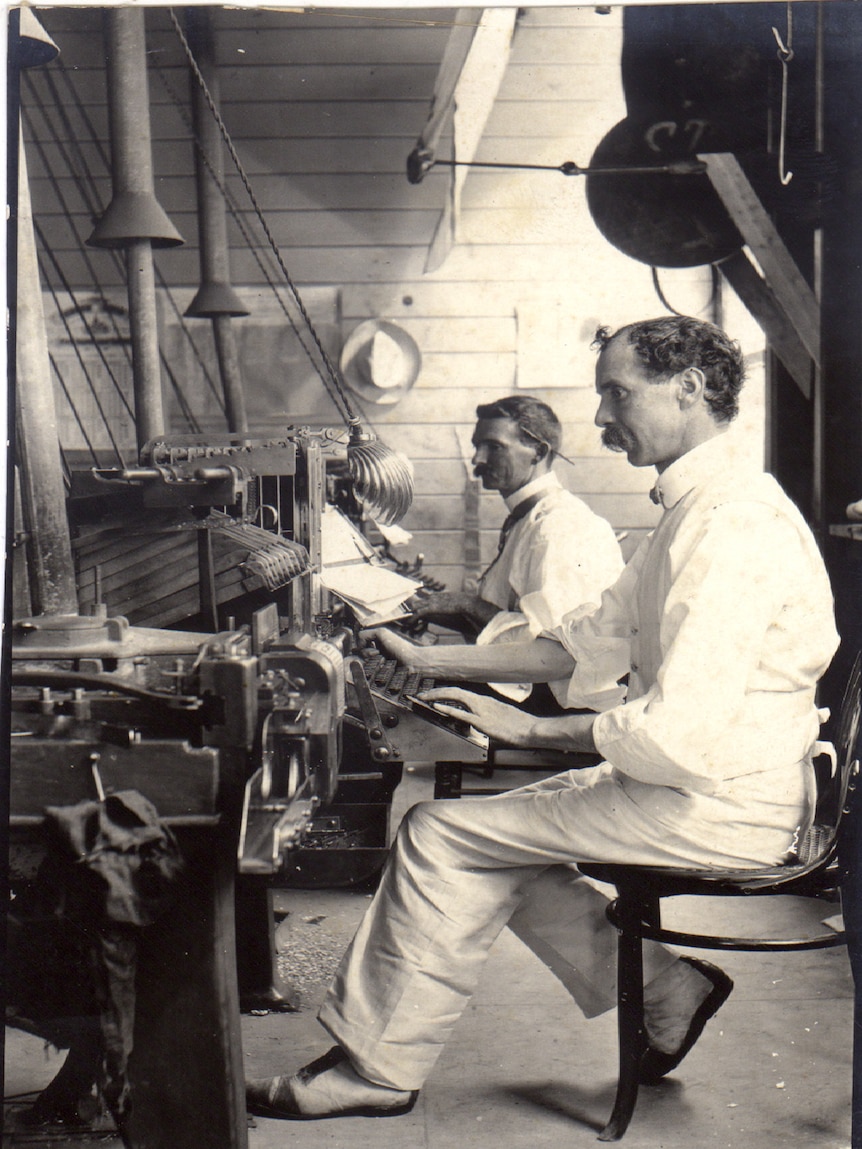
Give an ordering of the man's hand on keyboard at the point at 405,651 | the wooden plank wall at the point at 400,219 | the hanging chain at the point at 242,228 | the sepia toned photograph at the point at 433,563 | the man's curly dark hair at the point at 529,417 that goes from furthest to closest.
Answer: the man's curly dark hair at the point at 529,417, the man's hand on keyboard at the point at 405,651, the hanging chain at the point at 242,228, the wooden plank wall at the point at 400,219, the sepia toned photograph at the point at 433,563

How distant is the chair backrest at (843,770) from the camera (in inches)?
75.4

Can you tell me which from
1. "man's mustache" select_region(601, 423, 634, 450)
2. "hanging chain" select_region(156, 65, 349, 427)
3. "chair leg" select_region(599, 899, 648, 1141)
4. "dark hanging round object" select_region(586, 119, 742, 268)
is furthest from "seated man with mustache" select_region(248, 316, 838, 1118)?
"hanging chain" select_region(156, 65, 349, 427)

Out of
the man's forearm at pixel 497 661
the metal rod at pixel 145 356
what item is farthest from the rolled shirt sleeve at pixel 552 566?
the metal rod at pixel 145 356

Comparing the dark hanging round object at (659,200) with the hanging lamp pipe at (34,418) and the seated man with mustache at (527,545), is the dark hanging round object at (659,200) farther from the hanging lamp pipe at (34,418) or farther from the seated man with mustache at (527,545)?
the hanging lamp pipe at (34,418)

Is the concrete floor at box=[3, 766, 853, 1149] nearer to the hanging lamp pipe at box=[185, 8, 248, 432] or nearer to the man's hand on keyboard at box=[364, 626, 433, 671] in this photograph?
the man's hand on keyboard at box=[364, 626, 433, 671]

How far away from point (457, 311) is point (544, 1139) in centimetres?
174

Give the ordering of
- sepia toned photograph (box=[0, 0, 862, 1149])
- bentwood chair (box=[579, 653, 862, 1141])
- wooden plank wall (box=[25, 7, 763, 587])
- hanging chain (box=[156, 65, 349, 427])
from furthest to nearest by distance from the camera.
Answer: hanging chain (box=[156, 65, 349, 427])
wooden plank wall (box=[25, 7, 763, 587])
bentwood chair (box=[579, 653, 862, 1141])
sepia toned photograph (box=[0, 0, 862, 1149])

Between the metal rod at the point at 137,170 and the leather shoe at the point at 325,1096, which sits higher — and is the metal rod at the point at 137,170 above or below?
above

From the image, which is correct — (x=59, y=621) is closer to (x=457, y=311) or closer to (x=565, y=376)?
(x=457, y=311)

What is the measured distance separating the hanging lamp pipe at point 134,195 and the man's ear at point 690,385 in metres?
1.13

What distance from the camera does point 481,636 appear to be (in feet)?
8.53

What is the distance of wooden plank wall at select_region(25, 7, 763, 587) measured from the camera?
81.6 inches

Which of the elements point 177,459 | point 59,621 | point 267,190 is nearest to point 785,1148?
point 59,621

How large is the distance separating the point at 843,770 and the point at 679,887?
0.37 m
